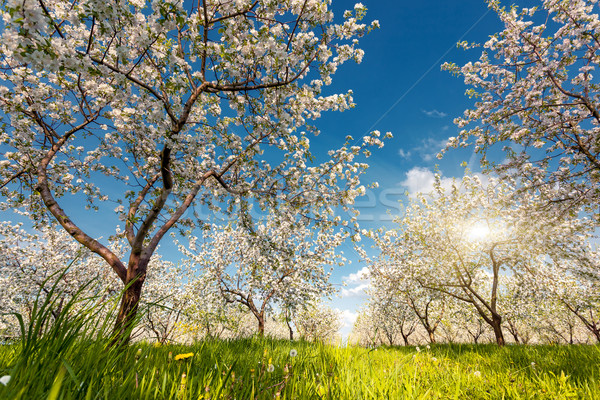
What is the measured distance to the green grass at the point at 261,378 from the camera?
1.57 meters

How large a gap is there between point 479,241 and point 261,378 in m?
15.5

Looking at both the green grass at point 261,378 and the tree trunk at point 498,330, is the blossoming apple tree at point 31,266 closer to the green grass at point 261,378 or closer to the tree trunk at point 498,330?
the green grass at point 261,378

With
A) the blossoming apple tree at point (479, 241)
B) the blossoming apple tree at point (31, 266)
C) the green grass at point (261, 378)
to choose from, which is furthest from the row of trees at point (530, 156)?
the blossoming apple tree at point (31, 266)

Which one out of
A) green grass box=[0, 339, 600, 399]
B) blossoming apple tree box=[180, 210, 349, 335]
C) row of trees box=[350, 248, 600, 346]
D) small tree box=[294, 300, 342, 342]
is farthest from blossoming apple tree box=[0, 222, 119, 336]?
small tree box=[294, 300, 342, 342]

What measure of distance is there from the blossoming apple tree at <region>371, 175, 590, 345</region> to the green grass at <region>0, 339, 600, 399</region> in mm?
8061

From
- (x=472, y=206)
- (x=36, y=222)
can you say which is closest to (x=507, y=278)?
(x=472, y=206)

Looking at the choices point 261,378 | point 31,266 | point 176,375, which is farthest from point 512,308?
point 31,266

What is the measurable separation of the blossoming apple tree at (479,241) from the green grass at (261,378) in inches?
317

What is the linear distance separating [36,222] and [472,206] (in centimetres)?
1924

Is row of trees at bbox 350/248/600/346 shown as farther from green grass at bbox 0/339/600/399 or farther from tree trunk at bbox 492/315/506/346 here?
tree trunk at bbox 492/315/506/346

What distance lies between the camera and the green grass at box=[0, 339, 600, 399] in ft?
5.16

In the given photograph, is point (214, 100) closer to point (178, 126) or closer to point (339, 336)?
point (178, 126)

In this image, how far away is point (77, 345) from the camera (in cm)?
188

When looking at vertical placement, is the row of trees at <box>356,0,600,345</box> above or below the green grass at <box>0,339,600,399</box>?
above
